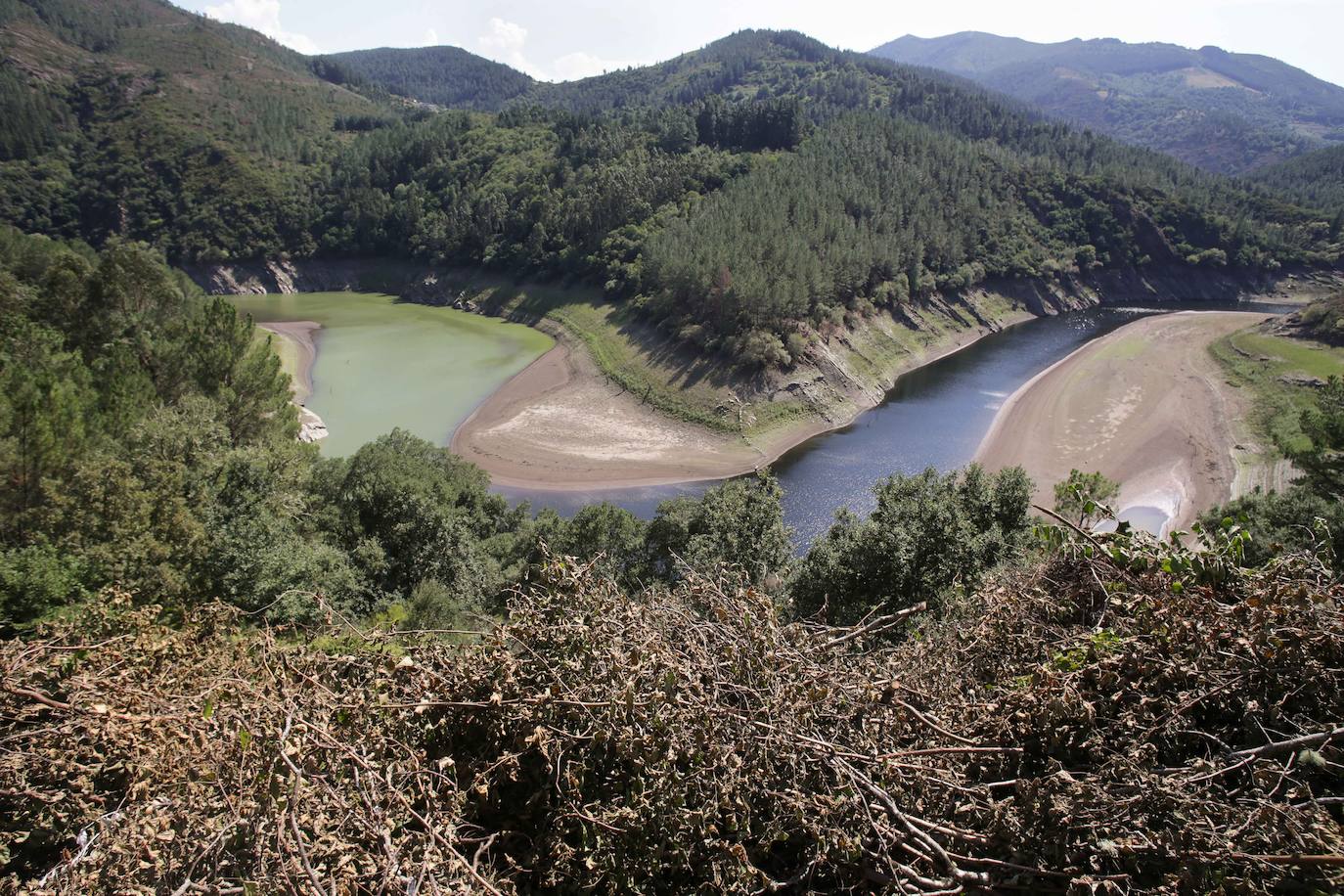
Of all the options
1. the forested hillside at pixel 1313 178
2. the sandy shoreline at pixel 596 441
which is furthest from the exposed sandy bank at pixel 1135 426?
the forested hillside at pixel 1313 178

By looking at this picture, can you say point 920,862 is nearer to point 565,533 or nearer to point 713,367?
point 565,533

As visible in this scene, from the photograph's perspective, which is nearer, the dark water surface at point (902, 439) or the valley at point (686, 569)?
the valley at point (686, 569)

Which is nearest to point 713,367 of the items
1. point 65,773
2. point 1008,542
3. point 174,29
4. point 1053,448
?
point 1053,448

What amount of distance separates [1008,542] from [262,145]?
134m

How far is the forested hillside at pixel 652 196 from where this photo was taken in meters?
62.7

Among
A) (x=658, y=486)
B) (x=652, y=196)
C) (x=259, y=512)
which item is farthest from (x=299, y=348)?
(x=259, y=512)

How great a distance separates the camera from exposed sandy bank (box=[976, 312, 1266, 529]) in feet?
127

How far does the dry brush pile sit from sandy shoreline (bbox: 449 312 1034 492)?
120 feet

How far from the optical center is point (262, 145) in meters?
115

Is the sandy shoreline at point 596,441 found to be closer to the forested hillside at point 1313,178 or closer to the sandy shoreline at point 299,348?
the sandy shoreline at point 299,348

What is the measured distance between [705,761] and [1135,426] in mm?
51530

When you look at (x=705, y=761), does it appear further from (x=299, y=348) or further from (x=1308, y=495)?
(x=299, y=348)

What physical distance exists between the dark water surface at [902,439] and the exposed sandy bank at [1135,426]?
215 cm

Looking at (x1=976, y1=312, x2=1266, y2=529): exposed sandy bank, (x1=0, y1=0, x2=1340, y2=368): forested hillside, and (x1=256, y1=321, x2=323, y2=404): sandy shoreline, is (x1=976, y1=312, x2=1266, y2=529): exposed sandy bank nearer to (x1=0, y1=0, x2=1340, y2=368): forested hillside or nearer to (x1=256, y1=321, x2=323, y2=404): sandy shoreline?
(x1=0, y1=0, x2=1340, y2=368): forested hillside
